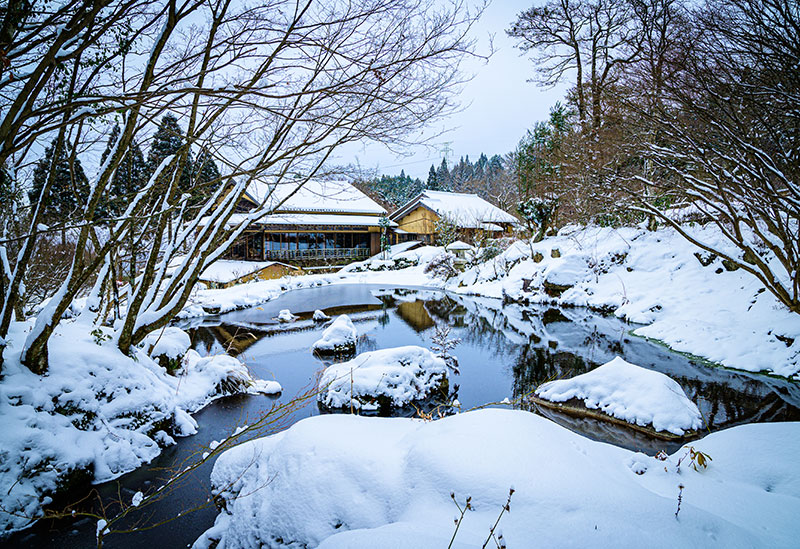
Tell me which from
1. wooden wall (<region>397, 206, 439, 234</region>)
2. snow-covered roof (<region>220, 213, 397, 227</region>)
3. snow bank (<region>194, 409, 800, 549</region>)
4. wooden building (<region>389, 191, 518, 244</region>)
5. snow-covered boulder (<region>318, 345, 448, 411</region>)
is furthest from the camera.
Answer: wooden wall (<region>397, 206, 439, 234</region>)

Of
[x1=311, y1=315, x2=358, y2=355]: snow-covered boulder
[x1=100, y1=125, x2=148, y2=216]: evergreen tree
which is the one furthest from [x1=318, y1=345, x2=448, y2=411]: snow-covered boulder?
[x1=100, y1=125, x2=148, y2=216]: evergreen tree

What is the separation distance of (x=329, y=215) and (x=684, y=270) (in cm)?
1800

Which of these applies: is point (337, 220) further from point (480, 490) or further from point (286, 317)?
point (480, 490)

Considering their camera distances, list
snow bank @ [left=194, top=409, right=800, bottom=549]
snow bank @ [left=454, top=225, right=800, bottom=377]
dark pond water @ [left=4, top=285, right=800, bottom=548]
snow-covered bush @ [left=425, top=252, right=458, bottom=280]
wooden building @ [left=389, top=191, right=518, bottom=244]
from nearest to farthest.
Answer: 1. snow bank @ [left=194, top=409, right=800, bottom=549]
2. dark pond water @ [left=4, top=285, right=800, bottom=548]
3. snow bank @ [left=454, top=225, right=800, bottom=377]
4. snow-covered bush @ [left=425, top=252, right=458, bottom=280]
5. wooden building @ [left=389, top=191, right=518, bottom=244]

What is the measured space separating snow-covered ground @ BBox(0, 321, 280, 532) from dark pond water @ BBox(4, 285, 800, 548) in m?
0.20

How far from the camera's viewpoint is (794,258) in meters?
5.21

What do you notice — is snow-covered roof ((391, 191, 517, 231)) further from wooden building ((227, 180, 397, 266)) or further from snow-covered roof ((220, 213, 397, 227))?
snow-covered roof ((220, 213, 397, 227))

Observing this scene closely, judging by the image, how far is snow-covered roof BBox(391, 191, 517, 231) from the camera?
23.9 meters

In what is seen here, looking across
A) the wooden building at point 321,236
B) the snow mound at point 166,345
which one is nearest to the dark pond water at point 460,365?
the snow mound at point 166,345

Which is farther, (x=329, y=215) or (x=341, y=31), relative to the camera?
(x=329, y=215)

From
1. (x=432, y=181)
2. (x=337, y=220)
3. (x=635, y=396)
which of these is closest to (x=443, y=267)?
(x=337, y=220)

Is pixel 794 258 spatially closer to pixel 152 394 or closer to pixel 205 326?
pixel 152 394

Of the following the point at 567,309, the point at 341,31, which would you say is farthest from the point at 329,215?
the point at 341,31

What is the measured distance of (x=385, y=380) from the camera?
212 inches
